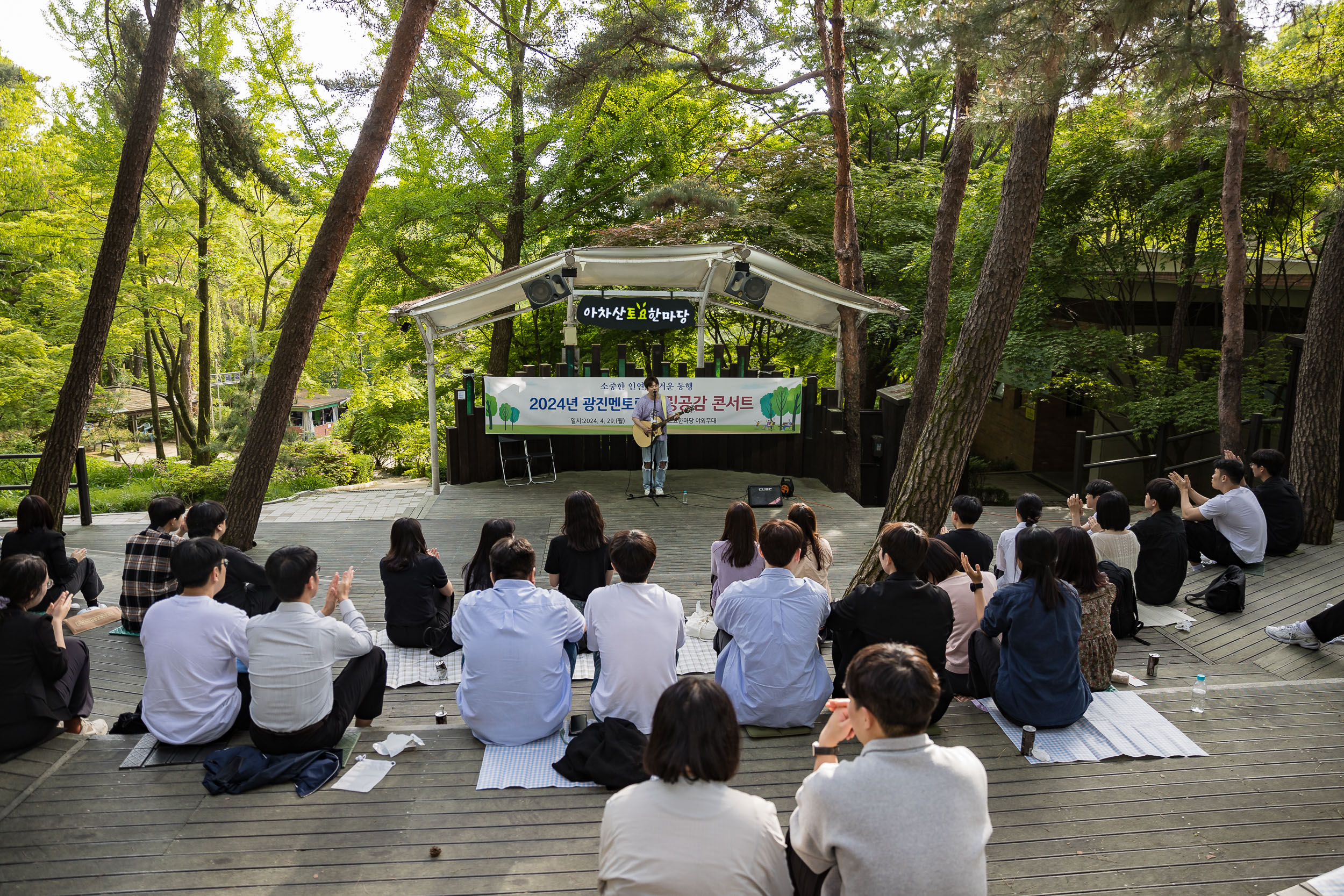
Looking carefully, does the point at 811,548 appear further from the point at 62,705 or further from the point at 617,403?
the point at 617,403

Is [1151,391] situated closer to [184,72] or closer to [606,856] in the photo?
[606,856]

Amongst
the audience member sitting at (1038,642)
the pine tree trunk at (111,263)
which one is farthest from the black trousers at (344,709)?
the pine tree trunk at (111,263)

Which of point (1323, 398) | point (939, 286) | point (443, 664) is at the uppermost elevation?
point (939, 286)

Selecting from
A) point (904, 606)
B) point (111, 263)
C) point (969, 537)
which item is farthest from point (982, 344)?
point (111, 263)

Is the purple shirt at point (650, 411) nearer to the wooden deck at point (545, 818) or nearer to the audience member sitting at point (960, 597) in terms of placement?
the wooden deck at point (545, 818)

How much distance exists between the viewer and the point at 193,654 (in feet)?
12.9

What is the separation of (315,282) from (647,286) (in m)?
5.46

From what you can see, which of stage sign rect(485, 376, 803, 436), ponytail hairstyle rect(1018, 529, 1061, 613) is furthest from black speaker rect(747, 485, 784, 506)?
ponytail hairstyle rect(1018, 529, 1061, 613)

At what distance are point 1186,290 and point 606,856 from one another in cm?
1339

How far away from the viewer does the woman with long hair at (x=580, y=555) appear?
17.9 ft

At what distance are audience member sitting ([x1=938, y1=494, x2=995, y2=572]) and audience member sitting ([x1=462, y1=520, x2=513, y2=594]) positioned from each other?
2829 mm

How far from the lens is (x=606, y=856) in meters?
2.37

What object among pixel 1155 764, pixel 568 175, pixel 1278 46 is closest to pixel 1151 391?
pixel 1278 46

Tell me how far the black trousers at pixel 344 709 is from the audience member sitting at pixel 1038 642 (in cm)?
313
